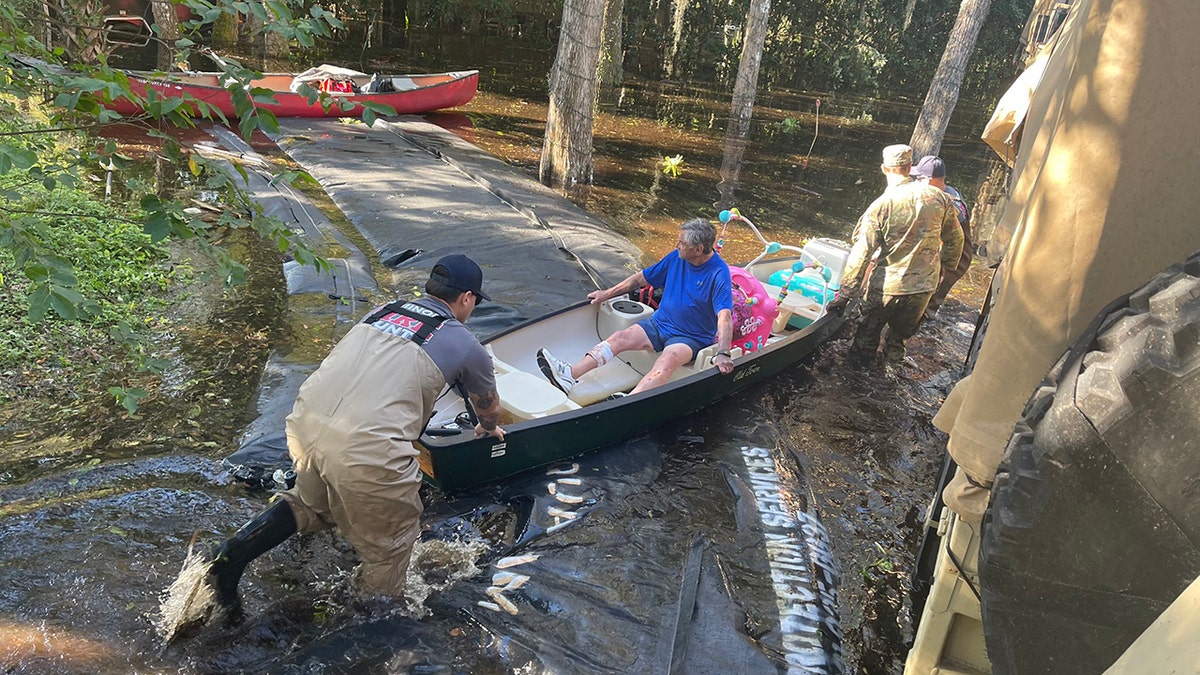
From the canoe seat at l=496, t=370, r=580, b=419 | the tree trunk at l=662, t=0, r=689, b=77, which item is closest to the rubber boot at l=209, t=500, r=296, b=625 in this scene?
the canoe seat at l=496, t=370, r=580, b=419

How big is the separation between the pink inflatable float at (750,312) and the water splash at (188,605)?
4426mm

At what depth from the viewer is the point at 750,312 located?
21.9 ft

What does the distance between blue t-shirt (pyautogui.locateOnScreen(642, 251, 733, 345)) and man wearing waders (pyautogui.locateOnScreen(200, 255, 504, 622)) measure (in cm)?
270

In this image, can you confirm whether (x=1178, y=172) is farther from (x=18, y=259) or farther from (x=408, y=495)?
(x=18, y=259)

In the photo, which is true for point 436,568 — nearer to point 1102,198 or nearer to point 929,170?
point 1102,198

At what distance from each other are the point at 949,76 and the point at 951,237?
724 cm

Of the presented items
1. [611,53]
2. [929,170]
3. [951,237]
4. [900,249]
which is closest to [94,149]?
[900,249]

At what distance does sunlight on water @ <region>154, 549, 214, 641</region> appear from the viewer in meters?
3.39

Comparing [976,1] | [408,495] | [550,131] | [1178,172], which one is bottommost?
[408,495]

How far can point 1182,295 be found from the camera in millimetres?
1778

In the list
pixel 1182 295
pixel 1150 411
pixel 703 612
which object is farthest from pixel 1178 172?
pixel 703 612

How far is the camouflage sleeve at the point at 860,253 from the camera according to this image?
6945 millimetres

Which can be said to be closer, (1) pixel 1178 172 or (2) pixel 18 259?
(1) pixel 1178 172

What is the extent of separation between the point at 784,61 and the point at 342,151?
24489 millimetres
